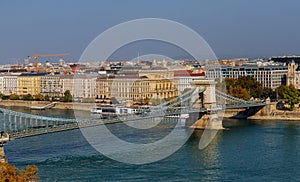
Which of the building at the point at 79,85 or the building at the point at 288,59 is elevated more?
the building at the point at 288,59

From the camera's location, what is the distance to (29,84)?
955 inches

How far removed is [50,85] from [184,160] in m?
15.0

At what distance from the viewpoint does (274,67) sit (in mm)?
21906

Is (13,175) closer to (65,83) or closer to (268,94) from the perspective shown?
(268,94)

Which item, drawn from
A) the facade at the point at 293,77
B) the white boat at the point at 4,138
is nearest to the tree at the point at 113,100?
the facade at the point at 293,77

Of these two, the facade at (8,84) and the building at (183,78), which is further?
the facade at (8,84)

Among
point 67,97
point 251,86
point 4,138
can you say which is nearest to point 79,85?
point 67,97

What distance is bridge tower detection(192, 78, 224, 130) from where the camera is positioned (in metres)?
12.9

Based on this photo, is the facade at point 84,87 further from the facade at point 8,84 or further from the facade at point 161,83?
the facade at point 8,84

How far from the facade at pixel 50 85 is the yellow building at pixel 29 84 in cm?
26

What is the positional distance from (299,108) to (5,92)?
554 inches

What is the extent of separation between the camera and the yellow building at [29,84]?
2398 centimetres

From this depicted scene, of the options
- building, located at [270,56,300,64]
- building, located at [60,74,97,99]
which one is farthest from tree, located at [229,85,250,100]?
building, located at [270,56,300,64]

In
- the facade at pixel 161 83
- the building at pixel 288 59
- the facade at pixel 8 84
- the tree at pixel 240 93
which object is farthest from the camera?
the building at pixel 288 59
